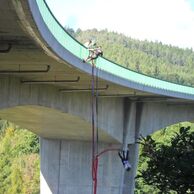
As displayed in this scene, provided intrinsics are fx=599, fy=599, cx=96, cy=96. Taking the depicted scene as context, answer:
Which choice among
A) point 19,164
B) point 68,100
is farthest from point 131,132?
point 19,164

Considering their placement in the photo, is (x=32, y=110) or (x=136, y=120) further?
(x=136, y=120)

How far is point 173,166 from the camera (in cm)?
845

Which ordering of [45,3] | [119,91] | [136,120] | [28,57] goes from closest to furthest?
[45,3], [28,57], [119,91], [136,120]

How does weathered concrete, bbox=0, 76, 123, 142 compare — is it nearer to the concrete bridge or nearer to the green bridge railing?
the concrete bridge

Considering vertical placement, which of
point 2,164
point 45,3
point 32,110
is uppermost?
point 45,3

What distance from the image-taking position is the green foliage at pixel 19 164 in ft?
204

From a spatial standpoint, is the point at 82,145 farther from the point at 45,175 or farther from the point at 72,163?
the point at 45,175

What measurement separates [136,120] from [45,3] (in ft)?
69.9

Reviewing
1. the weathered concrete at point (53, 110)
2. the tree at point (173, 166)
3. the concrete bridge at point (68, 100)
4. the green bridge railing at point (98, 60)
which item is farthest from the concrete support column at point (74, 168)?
the tree at point (173, 166)

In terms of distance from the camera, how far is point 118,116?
32.2 meters

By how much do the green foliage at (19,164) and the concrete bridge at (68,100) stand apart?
24.9 m

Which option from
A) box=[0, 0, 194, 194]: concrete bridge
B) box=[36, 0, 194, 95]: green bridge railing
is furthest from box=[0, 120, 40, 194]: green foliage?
box=[36, 0, 194, 95]: green bridge railing

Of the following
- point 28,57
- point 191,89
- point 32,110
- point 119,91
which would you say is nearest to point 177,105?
point 191,89

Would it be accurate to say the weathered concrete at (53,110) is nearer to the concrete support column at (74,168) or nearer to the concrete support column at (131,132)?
the concrete support column at (131,132)
